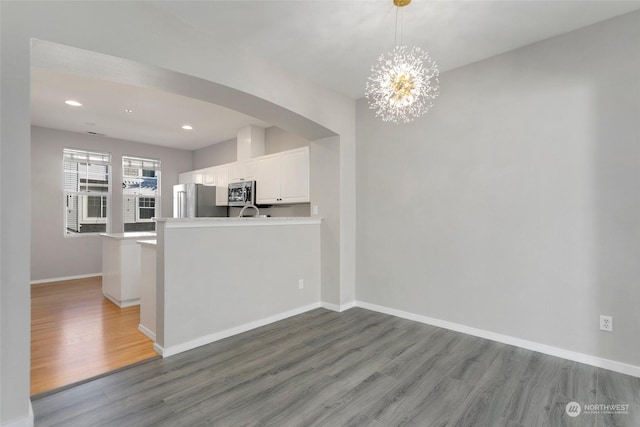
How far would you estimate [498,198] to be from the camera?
2.90m

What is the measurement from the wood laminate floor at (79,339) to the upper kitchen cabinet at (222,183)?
96.2 inches

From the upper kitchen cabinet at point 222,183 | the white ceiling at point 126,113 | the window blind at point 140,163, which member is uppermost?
the white ceiling at point 126,113

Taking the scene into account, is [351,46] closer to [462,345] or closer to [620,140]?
[620,140]

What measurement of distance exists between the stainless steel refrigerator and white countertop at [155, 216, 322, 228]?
2.89 meters

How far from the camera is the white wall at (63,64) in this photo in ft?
5.36

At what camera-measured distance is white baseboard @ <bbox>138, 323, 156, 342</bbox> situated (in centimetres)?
294

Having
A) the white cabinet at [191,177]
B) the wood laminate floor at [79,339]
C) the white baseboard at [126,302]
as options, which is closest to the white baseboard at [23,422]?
the wood laminate floor at [79,339]

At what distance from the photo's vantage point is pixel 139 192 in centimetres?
666

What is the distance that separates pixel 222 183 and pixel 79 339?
347cm

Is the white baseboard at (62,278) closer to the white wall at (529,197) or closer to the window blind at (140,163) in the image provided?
→ the window blind at (140,163)

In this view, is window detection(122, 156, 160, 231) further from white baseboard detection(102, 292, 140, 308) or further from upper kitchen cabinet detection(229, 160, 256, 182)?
white baseboard detection(102, 292, 140, 308)

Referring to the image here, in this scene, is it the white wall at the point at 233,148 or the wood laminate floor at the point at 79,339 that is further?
the white wall at the point at 233,148

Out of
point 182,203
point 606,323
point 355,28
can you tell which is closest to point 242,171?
point 182,203

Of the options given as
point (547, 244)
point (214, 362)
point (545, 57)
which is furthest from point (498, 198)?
point (214, 362)
